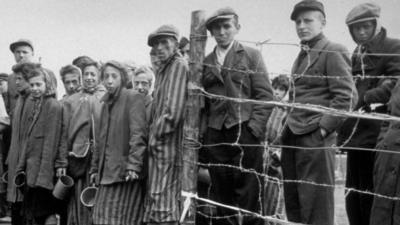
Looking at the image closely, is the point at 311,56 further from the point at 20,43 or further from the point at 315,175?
the point at 20,43

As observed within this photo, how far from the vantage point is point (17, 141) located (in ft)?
20.4

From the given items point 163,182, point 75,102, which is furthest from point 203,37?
point 75,102

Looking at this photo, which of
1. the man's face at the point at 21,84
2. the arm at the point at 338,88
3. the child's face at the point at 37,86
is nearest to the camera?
the arm at the point at 338,88

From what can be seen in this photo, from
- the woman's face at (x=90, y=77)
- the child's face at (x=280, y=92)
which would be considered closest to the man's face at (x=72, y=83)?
the woman's face at (x=90, y=77)

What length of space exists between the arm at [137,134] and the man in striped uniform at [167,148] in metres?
0.18

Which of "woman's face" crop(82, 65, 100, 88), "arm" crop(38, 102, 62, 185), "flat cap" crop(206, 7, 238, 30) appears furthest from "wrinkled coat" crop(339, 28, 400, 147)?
"arm" crop(38, 102, 62, 185)

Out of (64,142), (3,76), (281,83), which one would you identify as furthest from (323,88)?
(3,76)

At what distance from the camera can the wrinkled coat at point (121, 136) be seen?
4934 millimetres

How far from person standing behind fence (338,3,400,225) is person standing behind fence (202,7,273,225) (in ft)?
2.63

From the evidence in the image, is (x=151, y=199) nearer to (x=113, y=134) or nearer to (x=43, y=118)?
(x=113, y=134)

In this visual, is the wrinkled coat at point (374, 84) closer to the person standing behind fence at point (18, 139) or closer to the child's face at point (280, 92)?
the child's face at point (280, 92)

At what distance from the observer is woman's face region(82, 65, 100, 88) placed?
6.12 m

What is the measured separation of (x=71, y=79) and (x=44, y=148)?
1062 mm

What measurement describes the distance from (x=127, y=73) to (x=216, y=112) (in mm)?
1210
